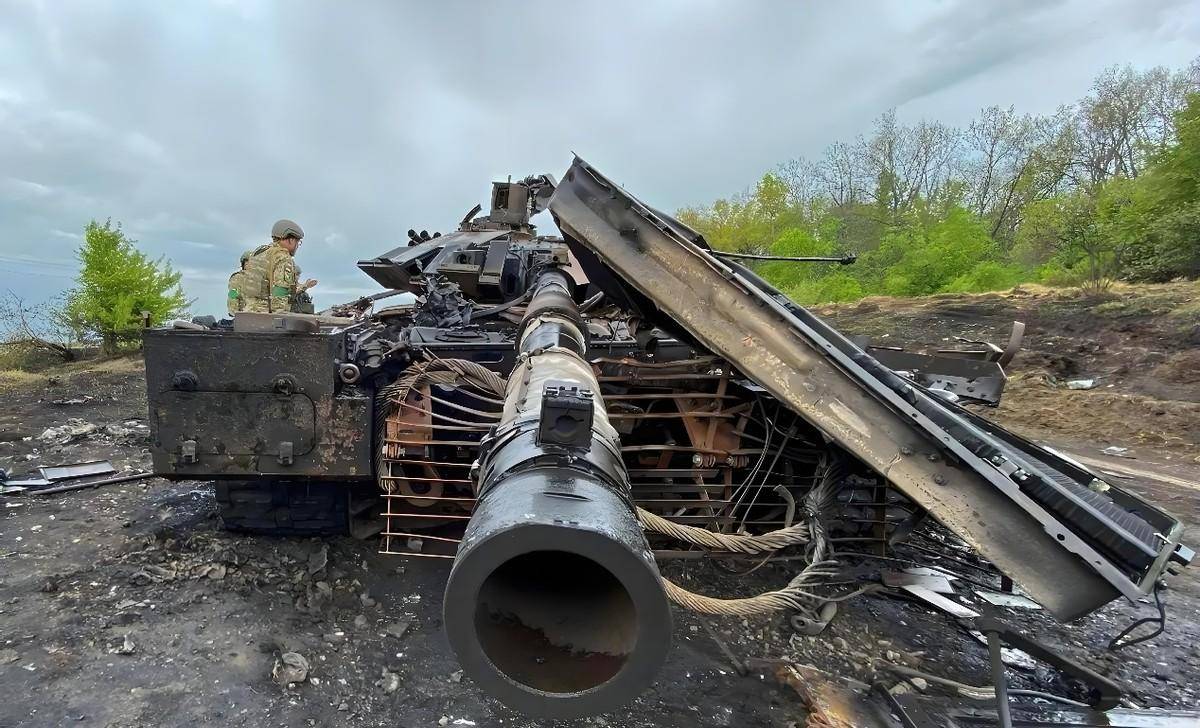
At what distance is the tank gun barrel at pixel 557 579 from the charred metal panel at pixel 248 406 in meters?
2.25

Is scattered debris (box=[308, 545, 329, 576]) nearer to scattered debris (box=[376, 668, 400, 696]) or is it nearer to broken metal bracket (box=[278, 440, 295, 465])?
broken metal bracket (box=[278, 440, 295, 465])

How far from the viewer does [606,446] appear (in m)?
1.86

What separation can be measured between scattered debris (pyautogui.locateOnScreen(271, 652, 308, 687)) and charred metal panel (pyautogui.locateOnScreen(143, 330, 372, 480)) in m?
0.99

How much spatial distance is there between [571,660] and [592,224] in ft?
9.48

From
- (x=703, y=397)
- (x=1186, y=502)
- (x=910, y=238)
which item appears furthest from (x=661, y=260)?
(x=910, y=238)

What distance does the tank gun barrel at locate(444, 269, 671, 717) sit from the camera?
4.33 ft

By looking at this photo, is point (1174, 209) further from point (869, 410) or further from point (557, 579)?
point (557, 579)

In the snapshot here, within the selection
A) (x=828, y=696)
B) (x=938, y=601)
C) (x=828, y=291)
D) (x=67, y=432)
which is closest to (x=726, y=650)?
(x=828, y=696)

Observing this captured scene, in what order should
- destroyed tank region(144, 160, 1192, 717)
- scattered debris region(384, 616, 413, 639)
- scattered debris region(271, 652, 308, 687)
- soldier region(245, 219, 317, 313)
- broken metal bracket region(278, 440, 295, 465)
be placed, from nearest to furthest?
destroyed tank region(144, 160, 1192, 717) → scattered debris region(271, 652, 308, 687) → scattered debris region(384, 616, 413, 639) → broken metal bracket region(278, 440, 295, 465) → soldier region(245, 219, 317, 313)

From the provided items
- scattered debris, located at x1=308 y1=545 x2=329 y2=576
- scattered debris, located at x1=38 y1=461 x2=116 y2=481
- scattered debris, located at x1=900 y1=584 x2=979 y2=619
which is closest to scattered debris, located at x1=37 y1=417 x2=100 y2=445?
scattered debris, located at x1=38 y1=461 x2=116 y2=481

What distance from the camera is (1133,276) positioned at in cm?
1711

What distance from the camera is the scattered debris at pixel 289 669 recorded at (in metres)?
3.17

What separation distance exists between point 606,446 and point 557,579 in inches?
14.5

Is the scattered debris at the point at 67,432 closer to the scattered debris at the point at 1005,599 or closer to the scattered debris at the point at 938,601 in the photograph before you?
the scattered debris at the point at 938,601
